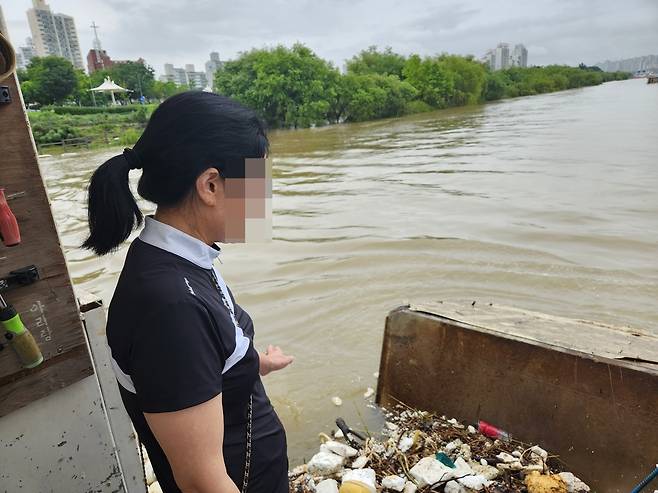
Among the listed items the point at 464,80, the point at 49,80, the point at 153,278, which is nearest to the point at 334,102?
the point at 464,80

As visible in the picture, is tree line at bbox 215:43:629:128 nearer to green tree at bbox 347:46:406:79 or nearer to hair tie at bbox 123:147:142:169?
green tree at bbox 347:46:406:79

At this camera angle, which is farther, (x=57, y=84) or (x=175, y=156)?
(x=57, y=84)

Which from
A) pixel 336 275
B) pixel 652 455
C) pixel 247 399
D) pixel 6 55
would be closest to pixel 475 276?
pixel 336 275

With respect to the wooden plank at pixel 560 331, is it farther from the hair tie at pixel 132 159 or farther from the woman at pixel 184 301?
the hair tie at pixel 132 159

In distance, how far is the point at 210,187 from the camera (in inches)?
40.3

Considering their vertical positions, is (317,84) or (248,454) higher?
(317,84)

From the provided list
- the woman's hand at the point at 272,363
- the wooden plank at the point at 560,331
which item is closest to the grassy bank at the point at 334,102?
the wooden plank at the point at 560,331

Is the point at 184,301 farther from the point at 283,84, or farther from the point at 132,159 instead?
the point at 283,84

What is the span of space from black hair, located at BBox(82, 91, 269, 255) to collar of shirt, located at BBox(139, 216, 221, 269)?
0.06 meters

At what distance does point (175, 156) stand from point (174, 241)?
0.61 ft

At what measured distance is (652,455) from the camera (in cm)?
189

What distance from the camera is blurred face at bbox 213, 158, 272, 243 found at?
105 cm

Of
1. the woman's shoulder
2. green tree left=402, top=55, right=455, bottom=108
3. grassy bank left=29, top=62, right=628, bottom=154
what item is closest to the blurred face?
the woman's shoulder

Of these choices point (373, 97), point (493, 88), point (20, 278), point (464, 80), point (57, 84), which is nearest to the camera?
point (20, 278)
